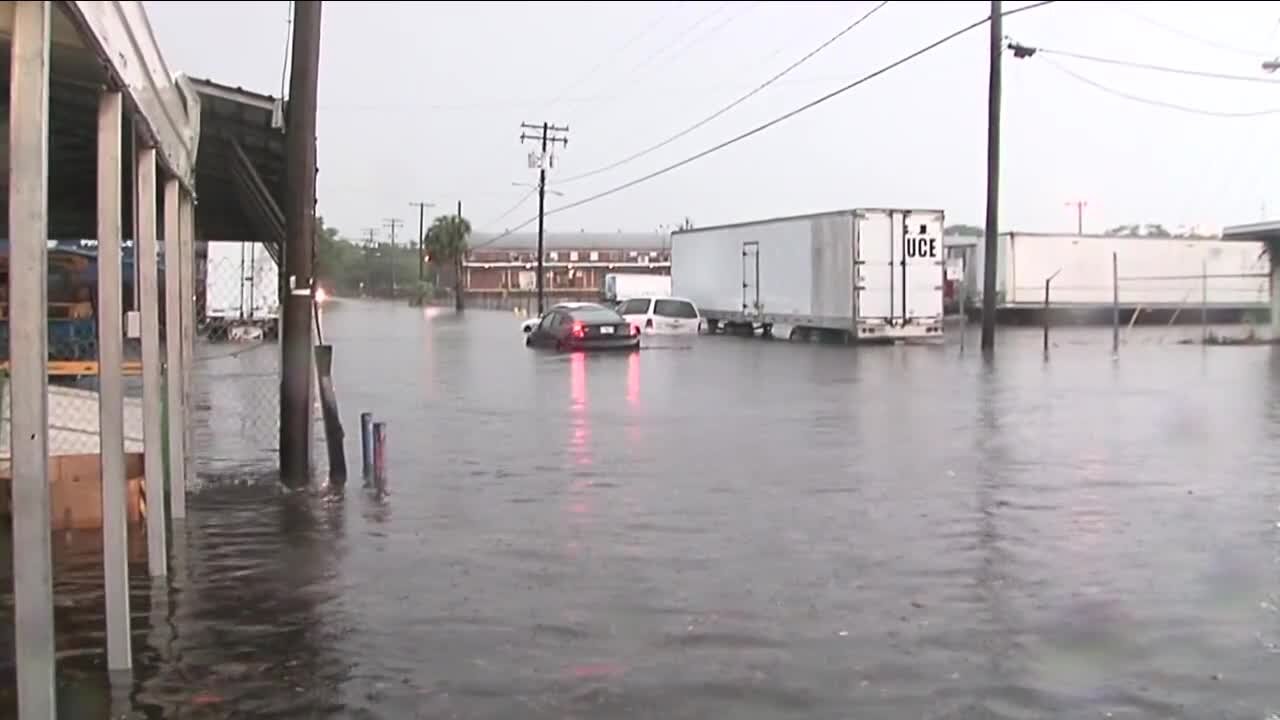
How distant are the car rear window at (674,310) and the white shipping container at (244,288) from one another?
452 inches

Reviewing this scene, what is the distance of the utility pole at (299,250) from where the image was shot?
971 centimetres

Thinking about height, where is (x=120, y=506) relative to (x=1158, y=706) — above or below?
above

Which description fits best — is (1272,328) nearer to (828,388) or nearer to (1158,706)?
(828,388)

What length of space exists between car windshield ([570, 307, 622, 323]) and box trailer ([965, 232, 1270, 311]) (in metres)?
21.2

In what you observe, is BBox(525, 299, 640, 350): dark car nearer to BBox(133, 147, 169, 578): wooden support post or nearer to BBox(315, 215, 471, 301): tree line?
BBox(133, 147, 169, 578): wooden support post

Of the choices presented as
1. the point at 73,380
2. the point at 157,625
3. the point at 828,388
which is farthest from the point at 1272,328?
the point at 157,625

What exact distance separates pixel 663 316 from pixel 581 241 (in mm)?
100989

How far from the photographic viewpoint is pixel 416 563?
25.8 ft

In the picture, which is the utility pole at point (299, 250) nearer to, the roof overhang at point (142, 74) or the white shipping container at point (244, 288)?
the roof overhang at point (142, 74)

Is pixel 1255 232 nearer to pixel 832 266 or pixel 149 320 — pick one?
pixel 832 266

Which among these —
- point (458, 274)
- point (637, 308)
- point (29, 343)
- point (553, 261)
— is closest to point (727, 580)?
point (29, 343)

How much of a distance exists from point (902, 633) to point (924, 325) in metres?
29.8

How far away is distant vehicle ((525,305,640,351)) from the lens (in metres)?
32.0

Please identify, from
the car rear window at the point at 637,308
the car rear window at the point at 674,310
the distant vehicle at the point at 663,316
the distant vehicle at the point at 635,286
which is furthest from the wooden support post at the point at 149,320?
the distant vehicle at the point at 635,286
